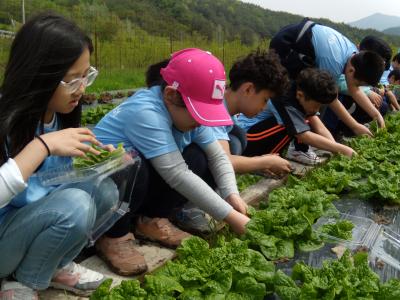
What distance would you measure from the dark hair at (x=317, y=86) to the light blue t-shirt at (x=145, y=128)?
151cm

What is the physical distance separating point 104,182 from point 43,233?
0.99 ft

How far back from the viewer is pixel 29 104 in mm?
1669

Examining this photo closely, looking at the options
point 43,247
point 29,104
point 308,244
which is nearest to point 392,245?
point 308,244

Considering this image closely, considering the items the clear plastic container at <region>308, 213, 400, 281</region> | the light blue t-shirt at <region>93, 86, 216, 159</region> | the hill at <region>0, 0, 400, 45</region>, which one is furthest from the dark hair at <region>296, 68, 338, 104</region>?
the hill at <region>0, 0, 400, 45</region>

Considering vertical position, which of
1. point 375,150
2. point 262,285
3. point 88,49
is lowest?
point 375,150

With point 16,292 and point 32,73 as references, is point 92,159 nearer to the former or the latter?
point 32,73

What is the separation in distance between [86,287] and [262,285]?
0.73m

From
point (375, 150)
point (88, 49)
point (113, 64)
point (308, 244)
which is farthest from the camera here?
point (113, 64)

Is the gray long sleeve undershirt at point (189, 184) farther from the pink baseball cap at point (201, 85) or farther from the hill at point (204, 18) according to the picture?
the hill at point (204, 18)

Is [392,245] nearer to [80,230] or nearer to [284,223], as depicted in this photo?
[284,223]

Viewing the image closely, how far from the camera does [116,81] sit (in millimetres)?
12852

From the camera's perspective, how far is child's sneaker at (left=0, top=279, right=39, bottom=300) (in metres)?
1.68

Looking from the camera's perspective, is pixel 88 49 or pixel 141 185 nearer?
pixel 88 49

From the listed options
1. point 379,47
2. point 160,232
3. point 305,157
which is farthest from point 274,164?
point 379,47
